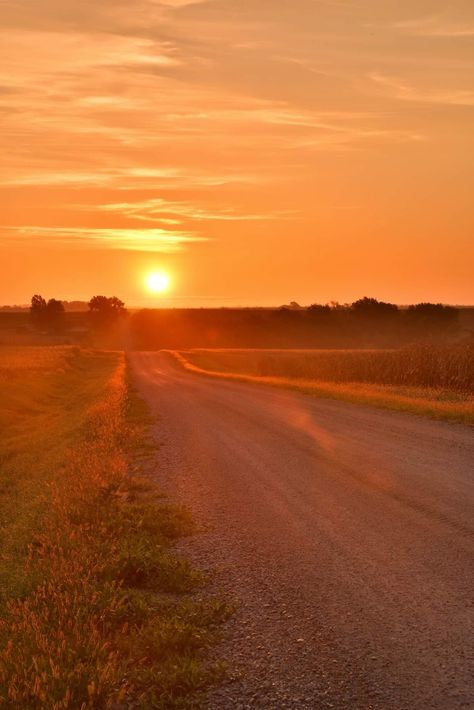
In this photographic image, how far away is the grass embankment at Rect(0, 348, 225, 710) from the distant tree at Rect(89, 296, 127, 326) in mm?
151370

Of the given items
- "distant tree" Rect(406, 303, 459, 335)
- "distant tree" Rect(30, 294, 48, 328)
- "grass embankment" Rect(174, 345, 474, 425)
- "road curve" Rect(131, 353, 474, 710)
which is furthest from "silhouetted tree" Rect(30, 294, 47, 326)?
"road curve" Rect(131, 353, 474, 710)

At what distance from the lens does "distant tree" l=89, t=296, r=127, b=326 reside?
16275 centimetres

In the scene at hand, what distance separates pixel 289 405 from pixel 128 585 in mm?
16859

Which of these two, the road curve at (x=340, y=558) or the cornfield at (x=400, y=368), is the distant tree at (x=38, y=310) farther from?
the road curve at (x=340, y=558)

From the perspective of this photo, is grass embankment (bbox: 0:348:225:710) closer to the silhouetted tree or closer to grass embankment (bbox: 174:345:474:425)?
grass embankment (bbox: 174:345:474:425)

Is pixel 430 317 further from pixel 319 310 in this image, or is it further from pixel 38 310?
pixel 38 310

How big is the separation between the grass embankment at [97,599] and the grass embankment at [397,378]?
11262mm

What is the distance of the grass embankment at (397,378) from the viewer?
74.6 feet

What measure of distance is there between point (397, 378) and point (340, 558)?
1107 inches

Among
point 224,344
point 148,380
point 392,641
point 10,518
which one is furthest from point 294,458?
point 224,344

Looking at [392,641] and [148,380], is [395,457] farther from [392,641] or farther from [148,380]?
[148,380]

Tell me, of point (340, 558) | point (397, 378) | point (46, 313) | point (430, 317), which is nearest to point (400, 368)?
point (397, 378)

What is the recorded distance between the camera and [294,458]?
14031 mm

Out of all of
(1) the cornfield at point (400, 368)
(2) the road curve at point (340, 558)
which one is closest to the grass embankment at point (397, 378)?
(1) the cornfield at point (400, 368)
